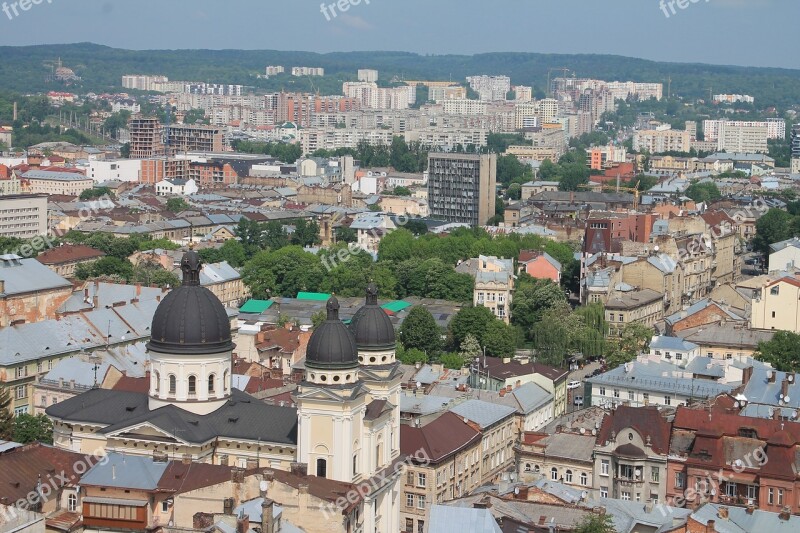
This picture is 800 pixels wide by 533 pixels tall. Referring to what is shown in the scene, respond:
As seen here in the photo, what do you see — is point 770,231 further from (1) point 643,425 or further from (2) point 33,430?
(2) point 33,430

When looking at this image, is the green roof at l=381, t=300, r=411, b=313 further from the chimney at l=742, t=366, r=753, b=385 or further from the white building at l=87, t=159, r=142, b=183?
the white building at l=87, t=159, r=142, b=183

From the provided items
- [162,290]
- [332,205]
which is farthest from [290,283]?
[332,205]

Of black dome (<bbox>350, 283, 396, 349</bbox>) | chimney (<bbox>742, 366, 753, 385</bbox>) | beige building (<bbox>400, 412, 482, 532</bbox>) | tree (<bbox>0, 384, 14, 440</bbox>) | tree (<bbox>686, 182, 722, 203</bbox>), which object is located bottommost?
beige building (<bbox>400, 412, 482, 532</bbox>)

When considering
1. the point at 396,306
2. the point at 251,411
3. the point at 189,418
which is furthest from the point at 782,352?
the point at 189,418

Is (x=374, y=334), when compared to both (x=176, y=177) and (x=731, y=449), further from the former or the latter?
(x=176, y=177)

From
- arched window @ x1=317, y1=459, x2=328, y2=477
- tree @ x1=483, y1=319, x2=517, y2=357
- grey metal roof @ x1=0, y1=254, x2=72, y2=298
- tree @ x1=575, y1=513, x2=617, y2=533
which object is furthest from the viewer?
tree @ x1=483, y1=319, x2=517, y2=357

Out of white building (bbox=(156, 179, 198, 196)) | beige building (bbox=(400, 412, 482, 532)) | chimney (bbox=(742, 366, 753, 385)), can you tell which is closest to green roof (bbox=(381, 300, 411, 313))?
chimney (bbox=(742, 366, 753, 385))

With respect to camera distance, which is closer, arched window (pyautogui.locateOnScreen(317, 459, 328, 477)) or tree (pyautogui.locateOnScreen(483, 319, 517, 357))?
arched window (pyautogui.locateOnScreen(317, 459, 328, 477))

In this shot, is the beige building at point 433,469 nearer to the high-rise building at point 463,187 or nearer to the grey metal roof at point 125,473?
the grey metal roof at point 125,473
